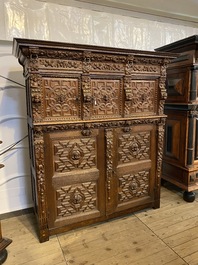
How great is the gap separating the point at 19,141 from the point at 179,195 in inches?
81.4

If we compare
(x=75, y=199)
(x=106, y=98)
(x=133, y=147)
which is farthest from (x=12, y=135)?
(x=133, y=147)

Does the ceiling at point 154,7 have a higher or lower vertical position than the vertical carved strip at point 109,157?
higher

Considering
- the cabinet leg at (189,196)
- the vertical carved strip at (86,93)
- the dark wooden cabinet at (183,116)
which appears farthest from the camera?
the cabinet leg at (189,196)

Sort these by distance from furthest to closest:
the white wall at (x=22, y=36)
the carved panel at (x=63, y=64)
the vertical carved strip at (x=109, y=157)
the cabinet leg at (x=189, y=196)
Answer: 1. the cabinet leg at (x=189, y=196)
2. the white wall at (x=22, y=36)
3. the vertical carved strip at (x=109, y=157)
4. the carved panel at (x=63, y=64)

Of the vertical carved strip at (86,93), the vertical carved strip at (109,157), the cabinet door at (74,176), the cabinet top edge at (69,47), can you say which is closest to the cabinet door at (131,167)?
the vertical carved strip at (109,157)

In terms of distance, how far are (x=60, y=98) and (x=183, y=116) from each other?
1475mm

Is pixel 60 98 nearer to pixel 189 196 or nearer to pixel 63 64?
pixel 63 64

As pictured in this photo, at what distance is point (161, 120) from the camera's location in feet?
6.98

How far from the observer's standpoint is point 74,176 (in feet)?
5.99

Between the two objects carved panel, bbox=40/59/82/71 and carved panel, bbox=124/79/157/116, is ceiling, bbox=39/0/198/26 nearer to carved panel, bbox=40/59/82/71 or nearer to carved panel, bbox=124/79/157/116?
carved panel, bbox=40/59/82/71

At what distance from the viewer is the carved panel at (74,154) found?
1.76 metres

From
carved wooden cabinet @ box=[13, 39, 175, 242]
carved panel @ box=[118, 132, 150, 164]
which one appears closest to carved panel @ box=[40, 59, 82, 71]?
carved wooden cabinet @ box=[13, 39, 175, 242]

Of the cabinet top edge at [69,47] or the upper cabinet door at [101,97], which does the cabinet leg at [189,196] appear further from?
the cabinet top edge at [69,47]

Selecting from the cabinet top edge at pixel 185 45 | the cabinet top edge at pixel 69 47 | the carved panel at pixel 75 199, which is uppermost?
the cabinet top edge at pixel 185 45
